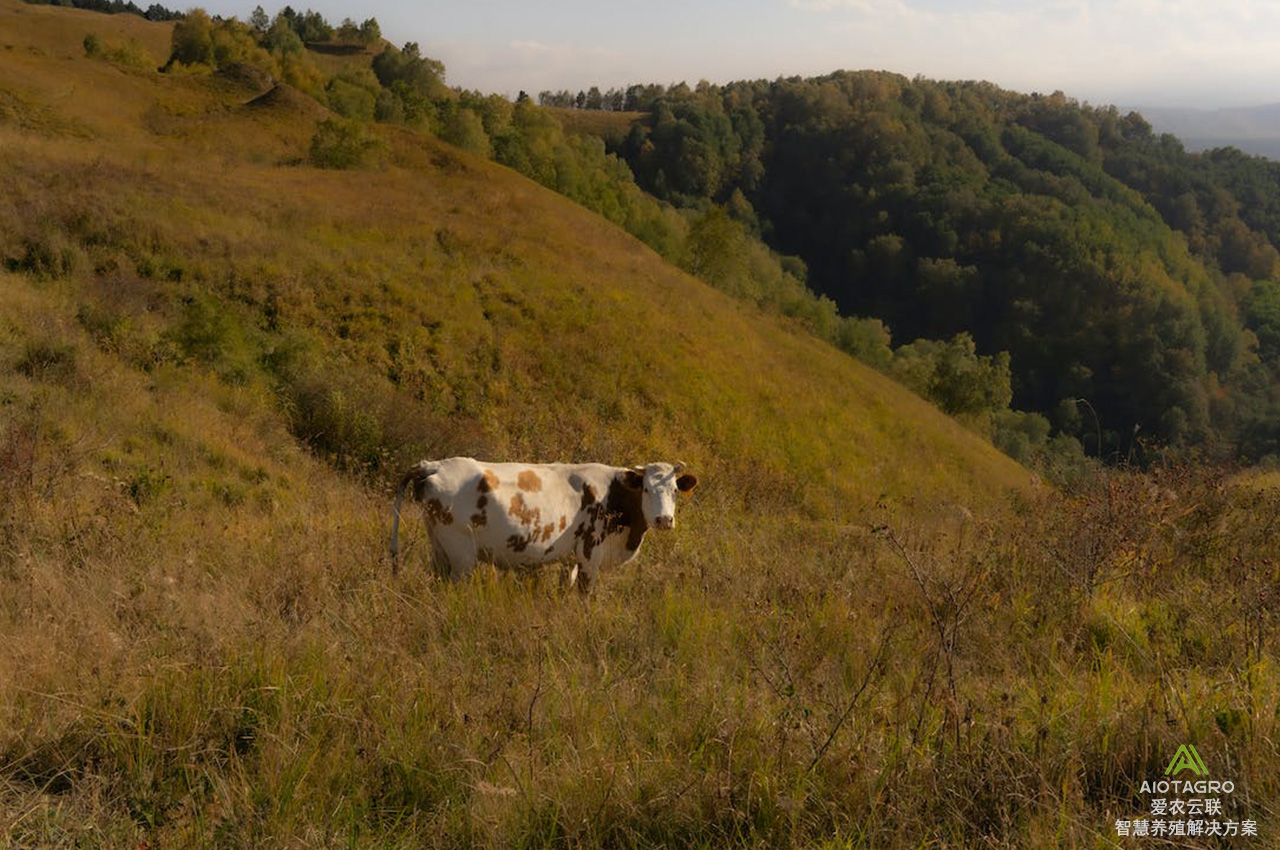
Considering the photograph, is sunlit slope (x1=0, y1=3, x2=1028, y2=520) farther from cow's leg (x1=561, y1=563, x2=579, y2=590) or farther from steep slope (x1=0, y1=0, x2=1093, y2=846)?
cow's leg (x1=561, y1=563, x2=579, y2=590)

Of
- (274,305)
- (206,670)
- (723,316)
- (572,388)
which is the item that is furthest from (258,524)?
(723,316)

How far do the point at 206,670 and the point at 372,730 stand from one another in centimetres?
83

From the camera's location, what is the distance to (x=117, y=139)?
35375 mm

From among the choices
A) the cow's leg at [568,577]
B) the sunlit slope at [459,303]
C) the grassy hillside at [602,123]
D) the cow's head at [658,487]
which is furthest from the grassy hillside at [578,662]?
the grassy hillside at [602,123]

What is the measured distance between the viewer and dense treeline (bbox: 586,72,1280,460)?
10200 centimetres

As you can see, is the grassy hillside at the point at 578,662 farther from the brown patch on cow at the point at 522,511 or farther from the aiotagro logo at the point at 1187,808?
the brown patch on cow at the point at 522,511

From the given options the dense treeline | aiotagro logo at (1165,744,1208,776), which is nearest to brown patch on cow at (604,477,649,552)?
aiotagro logo at (1165,744,1208,776)

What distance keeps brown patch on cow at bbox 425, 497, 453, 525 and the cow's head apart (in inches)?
60.1

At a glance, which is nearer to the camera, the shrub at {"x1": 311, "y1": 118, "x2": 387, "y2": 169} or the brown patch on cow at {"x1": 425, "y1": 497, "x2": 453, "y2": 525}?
the brown patch on cow at {"x1": 425, "y1": 497, "x2": 453, "y2": 525}

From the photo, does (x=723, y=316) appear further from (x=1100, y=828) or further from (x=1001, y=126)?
(x=1001, y=126)

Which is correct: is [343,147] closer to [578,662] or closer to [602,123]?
[578,662]

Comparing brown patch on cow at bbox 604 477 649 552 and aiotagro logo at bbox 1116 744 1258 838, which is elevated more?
aiotagro logo at bbox 1116 744 1258 838

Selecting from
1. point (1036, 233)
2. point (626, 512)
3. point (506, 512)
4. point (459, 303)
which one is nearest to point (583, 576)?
point (626, 512)

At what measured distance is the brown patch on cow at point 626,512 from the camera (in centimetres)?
A: 651
